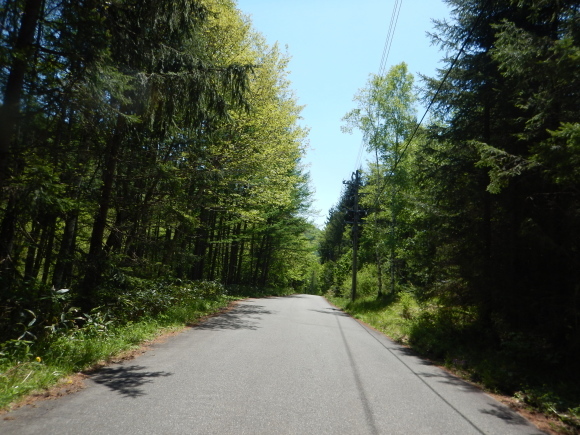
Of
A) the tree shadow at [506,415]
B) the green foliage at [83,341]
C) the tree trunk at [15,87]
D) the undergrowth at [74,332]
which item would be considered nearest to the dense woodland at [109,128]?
the tree trunk at [15,87]

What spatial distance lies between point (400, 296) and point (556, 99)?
1399cm

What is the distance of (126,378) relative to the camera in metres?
5.25

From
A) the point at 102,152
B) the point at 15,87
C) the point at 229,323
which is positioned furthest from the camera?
the point at 229,323

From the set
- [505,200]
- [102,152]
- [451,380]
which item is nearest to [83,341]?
[102,152]

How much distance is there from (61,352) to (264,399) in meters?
3.22

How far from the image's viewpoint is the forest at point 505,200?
20.9 feet

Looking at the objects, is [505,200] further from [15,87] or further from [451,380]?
[15,87]

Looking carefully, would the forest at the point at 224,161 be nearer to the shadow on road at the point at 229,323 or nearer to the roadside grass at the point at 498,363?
the roadside grass at the point at 498,363

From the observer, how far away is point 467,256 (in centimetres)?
988

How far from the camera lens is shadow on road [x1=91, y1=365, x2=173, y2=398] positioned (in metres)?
4.73

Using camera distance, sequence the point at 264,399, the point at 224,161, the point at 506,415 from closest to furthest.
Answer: the point at 264,399 → the point at 506,415 → the point at 224,161

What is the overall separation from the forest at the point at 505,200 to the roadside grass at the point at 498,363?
36 mm

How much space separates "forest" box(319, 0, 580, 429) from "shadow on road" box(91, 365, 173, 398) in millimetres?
5830

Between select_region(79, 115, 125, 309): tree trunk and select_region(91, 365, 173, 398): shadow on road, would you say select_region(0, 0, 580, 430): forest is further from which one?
select_region(91, 365, 173, 398): shadow on road
